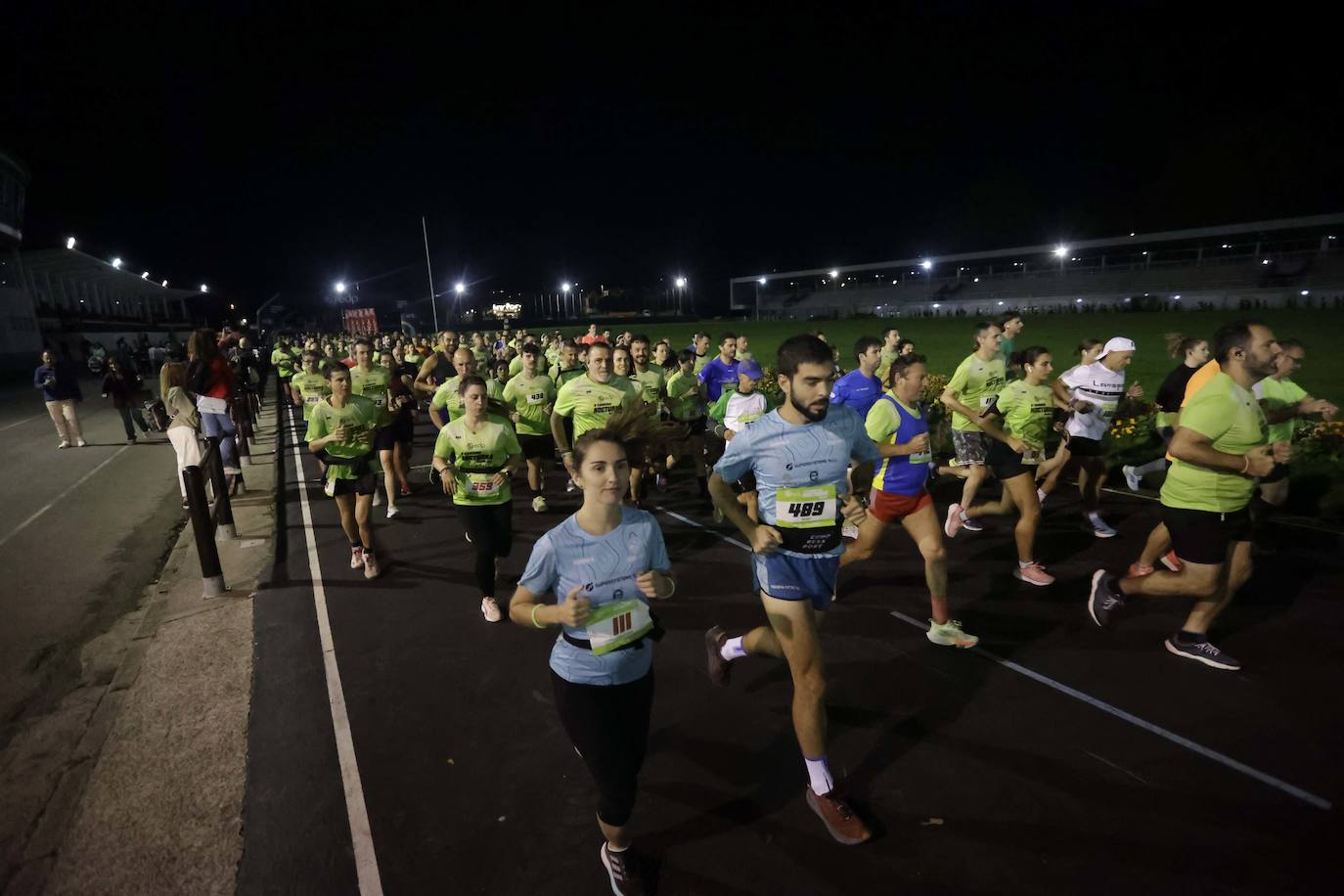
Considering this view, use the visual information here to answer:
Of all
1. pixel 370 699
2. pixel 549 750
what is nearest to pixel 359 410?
pixel 370 699

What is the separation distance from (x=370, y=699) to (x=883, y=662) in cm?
379

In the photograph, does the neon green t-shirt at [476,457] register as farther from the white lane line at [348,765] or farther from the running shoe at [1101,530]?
the running shoe at [1101,530]

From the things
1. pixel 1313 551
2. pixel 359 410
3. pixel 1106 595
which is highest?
pixel 359 410

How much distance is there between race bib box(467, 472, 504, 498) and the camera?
5.50m

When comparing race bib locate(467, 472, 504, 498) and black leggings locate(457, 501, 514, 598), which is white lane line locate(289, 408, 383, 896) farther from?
race bib locate(467, 472, 504, 498)

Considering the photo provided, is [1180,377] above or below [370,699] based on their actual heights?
above

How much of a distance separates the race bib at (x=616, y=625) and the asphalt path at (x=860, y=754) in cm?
129

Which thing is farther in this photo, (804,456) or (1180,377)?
(1180,377)

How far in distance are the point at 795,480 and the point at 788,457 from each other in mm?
131

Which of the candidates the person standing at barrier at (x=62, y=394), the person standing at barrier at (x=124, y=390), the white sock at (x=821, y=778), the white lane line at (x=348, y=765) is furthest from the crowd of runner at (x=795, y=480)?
the person standing at barrier at (x=62, y=394)

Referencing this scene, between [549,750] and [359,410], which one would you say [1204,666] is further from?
[359,410]

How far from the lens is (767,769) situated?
3.85 m

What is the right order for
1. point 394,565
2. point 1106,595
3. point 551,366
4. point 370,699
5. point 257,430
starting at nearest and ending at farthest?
point 370,699 → point 1106,595 → point 394,565 → point 551,366 → point 257,430

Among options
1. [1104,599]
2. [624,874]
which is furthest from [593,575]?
[1104,599]
